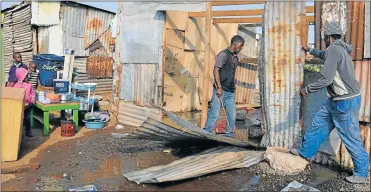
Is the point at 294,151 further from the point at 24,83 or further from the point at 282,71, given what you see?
the point at 24,83

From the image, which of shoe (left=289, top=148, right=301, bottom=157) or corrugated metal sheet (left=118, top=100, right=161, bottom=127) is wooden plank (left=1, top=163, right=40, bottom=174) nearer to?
corrugated metal sheet (left=118, top=100, right=161, bottom=127)

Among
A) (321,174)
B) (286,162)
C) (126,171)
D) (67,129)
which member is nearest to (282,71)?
(286,162)

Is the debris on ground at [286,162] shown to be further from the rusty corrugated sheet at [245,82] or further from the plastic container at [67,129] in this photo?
the rusty corrugated sheet at [245,82]

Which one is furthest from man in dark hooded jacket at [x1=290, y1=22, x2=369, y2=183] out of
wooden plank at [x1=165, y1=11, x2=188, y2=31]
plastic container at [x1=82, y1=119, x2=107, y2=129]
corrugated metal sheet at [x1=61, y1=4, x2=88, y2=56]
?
corrugated metal sheet at [x1=61, y1=4, x2=88, y2=56]

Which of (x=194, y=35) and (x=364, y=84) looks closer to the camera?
(x=364, y=84)

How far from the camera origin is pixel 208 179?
5.11 meters

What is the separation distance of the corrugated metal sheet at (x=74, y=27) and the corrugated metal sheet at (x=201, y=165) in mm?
11101

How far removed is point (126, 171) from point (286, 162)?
7.86 feet

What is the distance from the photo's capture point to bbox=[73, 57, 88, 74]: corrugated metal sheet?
15577 millimetres

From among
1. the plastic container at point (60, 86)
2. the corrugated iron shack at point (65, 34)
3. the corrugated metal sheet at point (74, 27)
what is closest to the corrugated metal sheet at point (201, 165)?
the plastic container at point (60, 86)

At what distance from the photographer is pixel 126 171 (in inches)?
218

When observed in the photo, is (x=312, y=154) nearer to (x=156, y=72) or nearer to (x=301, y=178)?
(x=301, y=178)

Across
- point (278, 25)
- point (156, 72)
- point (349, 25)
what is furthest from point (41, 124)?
point (349, 25)

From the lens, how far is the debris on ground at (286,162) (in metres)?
5.38
